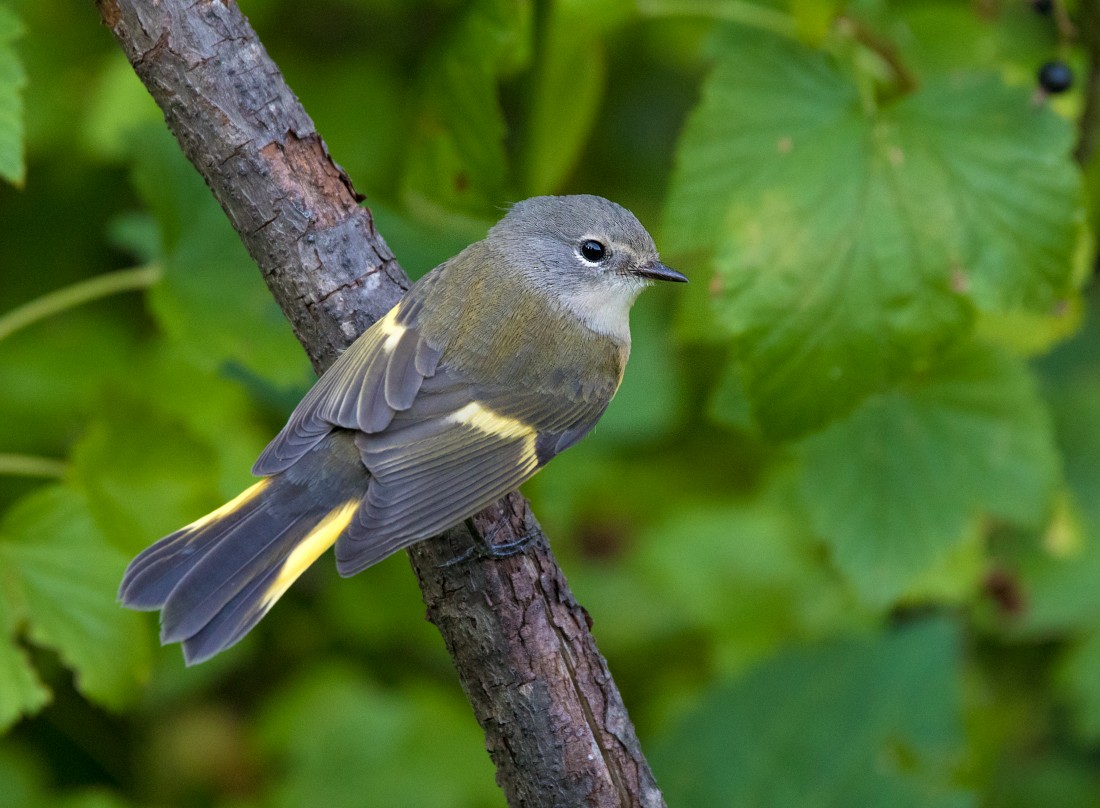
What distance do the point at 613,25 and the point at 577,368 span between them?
858mm

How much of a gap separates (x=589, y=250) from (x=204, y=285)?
0.96 m

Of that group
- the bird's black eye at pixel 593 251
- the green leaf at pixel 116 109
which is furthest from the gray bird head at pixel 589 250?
the green leaf at pixel 116 109

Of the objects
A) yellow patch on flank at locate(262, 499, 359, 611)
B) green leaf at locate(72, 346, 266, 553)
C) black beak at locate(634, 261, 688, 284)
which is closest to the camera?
yellow patch on flank at locate(262, 499, 359, 611)

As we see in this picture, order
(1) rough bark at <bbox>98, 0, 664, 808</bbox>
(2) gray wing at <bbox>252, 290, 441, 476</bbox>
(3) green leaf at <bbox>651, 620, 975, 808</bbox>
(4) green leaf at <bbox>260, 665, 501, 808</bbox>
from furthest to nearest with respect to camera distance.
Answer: (4) green leaf at <bbox>260, 665, 501, 808</bbox>, (3) green leaf at <bbox>651, 620, 975, 808</bbox>, (2) gray wing at <bbox>252, 290, 441, 476</bbox>, (1) rough bark at <bbox>98, 0, 664, 808</bbox>

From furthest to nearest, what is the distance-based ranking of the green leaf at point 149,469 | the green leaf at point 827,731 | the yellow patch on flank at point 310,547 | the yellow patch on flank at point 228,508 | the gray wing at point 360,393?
the green leaf at point 827,731 → the green leaf at point 149,469 → the gray wing at point 360,393 → the yellow patch on flank at point 228,508 → the yellow patch on flank at point 310,547

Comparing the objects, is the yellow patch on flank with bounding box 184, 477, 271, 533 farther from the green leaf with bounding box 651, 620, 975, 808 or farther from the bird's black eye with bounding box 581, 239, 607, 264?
the green leaf with bounding box 651, 620, 975, 808

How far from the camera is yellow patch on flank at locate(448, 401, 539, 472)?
2381 mm

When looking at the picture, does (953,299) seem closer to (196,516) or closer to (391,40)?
(196,516)

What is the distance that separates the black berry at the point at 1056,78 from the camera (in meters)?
2.73

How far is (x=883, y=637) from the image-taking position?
304 centimetres

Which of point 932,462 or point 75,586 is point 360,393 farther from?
point 932,462

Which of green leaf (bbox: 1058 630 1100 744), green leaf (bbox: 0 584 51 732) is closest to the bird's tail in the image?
green leaf (bbox: 0 584 51 732)

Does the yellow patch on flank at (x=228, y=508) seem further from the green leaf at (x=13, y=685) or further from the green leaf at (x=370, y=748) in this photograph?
the green leaf at (x=370, y=748)

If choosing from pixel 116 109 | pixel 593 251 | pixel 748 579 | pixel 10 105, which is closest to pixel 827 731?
pixel 748 579
